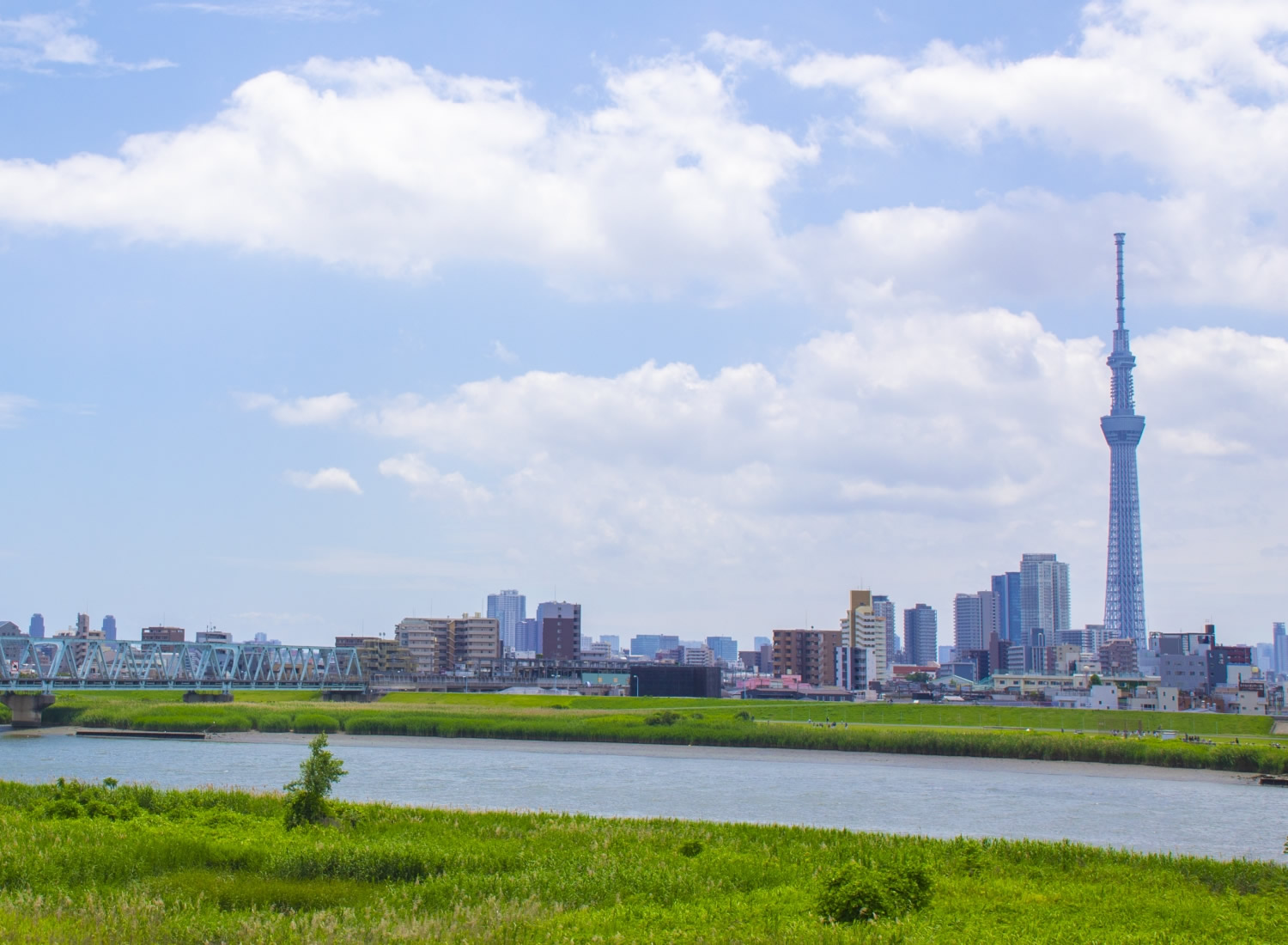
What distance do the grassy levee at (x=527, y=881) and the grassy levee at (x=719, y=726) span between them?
59908mm

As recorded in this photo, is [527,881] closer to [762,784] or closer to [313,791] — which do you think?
[313,791]

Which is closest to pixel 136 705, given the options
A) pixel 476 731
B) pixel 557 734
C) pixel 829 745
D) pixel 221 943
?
pixel 476 731

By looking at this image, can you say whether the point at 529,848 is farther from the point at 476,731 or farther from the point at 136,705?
the point at 136,705

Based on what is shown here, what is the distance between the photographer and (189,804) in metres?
42.7

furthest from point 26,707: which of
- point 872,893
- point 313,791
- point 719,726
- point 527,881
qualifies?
point 872,893

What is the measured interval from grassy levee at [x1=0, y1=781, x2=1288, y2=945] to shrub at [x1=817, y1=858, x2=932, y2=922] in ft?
1.48

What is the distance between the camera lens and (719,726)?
111688 mm

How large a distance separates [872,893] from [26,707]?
395 ft

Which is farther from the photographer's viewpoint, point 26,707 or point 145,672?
point 145,672

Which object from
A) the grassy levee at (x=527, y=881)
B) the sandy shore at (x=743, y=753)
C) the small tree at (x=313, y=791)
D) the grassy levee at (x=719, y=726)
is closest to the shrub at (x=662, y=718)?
the grassy levee at (x=719, y=726)

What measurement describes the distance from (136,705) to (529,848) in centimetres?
10910

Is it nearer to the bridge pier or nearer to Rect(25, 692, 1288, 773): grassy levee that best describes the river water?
Answer: Rect(25, 692, 1288, 773): grassy levee

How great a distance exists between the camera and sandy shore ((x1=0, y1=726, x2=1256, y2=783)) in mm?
86875

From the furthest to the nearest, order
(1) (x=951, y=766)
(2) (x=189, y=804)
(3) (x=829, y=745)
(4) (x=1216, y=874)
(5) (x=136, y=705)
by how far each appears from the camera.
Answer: (5) (x=136, y=705), (3) (x=829, y=745), (1) (x=951, y=766), (2) (x=189, y=804), (4) (x=1216, y=874)
